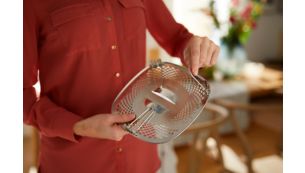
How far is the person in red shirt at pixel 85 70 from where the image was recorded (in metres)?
0.55

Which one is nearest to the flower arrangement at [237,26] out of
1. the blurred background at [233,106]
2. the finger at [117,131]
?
the blurred background at [233,106]

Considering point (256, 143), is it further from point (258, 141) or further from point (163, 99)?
point (163, 99)

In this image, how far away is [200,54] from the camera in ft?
1.83

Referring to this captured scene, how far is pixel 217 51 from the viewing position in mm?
572

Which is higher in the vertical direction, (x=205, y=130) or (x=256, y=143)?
(x=205, y=130)

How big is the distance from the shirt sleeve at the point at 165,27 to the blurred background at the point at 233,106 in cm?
81

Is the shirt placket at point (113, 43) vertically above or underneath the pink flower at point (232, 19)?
above

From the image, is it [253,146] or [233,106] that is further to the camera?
[253,146]

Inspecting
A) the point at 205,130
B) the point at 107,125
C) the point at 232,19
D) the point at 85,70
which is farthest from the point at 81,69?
the point at 232,19

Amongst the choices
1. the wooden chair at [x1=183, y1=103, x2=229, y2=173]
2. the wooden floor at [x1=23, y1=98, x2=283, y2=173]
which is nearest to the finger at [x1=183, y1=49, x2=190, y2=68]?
the wooden chair at [x1=183, y1=103, x2=229, y2=173]

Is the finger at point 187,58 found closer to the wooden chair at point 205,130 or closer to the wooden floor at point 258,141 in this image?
the wooden chair at point 205,130
